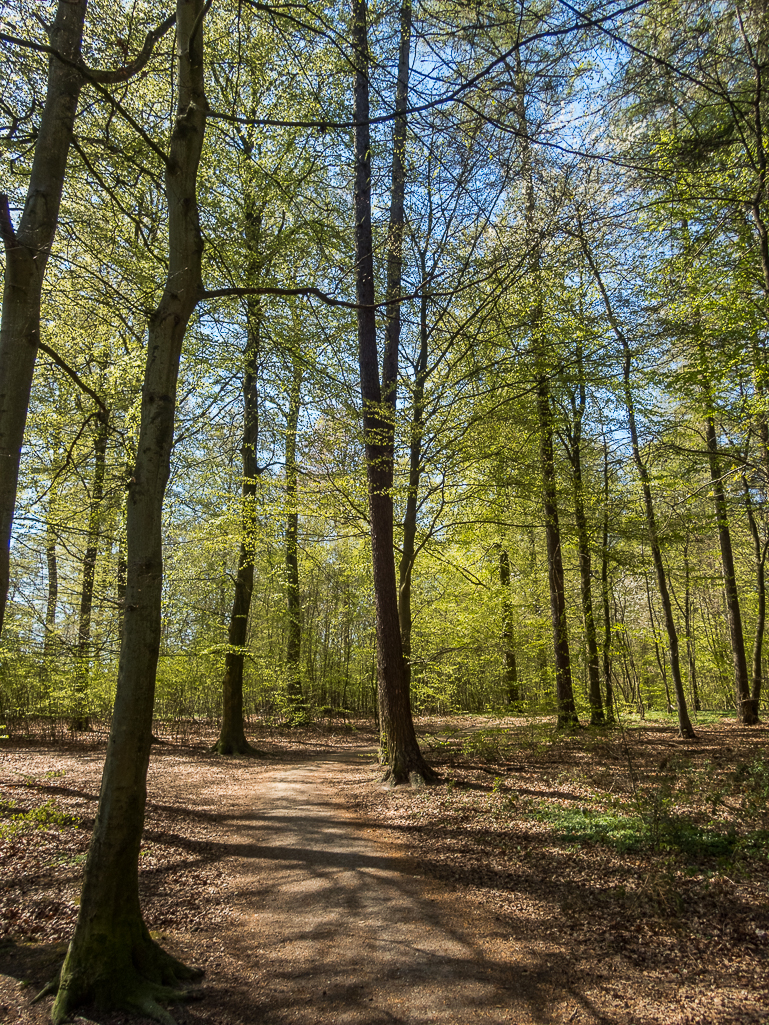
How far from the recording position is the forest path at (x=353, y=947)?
3.27 m

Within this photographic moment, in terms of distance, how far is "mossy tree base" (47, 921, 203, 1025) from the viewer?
304 centimetres

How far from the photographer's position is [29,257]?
3.87 m

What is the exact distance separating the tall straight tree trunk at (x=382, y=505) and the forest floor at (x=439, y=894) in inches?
29.8

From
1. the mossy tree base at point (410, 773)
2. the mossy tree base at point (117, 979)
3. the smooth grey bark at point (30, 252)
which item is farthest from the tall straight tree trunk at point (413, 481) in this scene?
the mossy tree base at point (117, 979)

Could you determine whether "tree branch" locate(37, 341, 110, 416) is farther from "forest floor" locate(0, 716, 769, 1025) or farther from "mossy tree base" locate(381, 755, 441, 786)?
"mossy tree base" locate(381, 755, 441, 786)

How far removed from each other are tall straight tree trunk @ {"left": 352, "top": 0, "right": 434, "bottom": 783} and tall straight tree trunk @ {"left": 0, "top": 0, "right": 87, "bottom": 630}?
4550 mm

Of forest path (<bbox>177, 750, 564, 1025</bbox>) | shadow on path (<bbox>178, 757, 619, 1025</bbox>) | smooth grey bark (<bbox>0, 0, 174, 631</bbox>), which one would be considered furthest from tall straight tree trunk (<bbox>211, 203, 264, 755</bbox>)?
smooth grey bark (<bbox>0, 0, 174, 631</bbox>)

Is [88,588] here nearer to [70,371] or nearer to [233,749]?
[233,749]

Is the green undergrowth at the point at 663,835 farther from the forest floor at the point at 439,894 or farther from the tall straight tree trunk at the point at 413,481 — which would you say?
the tall straight tree trunk at the point at 413,481

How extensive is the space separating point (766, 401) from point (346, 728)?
15.0 metres

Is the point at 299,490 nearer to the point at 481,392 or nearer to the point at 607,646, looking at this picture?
the point at 481,392

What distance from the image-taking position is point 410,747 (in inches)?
328

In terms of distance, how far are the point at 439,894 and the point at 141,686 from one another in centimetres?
328

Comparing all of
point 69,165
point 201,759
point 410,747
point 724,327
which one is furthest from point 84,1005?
point 724,327
